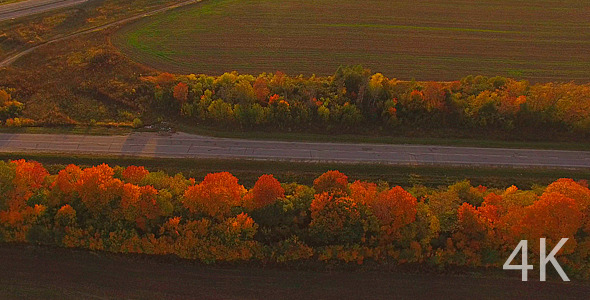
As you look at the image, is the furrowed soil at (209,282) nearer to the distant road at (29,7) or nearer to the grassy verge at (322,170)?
the grassy verge at (322,170)

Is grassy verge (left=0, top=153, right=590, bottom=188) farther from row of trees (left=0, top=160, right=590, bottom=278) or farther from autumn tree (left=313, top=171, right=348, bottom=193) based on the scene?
row of trees (left=0, top=160, right=590, bottom=278)

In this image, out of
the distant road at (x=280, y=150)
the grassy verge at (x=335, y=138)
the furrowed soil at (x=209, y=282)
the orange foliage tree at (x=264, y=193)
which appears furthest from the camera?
the grassy verge at (x=335, y=138)

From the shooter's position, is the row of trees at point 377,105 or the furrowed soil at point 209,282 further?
the row of trees at point 377,105

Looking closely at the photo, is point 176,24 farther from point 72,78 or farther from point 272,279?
point 272,279

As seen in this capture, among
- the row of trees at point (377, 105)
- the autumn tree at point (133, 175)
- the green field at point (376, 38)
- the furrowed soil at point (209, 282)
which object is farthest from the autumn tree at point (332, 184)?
the green field at point (376, 38)

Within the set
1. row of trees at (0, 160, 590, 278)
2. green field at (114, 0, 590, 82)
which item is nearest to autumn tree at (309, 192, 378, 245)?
row of trees at (0, 160, 590, 278)

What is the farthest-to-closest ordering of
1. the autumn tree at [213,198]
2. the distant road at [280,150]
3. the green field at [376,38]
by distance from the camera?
the green field at [376,38] → the distant road at [280,150] → the autumn tree at [213,198]

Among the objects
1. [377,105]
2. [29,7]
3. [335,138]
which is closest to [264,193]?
[335,138]
